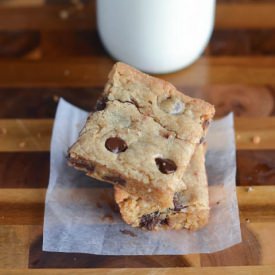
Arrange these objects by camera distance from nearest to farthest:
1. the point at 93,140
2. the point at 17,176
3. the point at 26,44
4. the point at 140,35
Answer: the point at 93,140
the point at 17,176
the point at 140,35
the point at 26,44

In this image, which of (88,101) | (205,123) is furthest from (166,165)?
(88,101)

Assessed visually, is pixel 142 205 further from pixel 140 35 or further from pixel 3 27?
pixel 3 27

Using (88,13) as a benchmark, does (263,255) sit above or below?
below

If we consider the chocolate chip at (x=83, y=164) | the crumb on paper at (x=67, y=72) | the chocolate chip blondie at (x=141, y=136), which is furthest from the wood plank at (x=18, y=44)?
the chocolate chip at (x=83, y=164)

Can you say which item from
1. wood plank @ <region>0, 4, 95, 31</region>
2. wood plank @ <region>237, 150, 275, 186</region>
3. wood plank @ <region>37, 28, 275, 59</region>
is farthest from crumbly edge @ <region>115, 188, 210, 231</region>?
wood plank @ <region>0, 4, 95, 31</region>

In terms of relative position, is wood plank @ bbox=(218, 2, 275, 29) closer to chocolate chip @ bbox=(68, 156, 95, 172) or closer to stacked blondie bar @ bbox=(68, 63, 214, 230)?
stacked blondie bar @ bbox=(68, 63, 214, 230)

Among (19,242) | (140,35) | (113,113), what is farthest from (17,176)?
(140,35)
